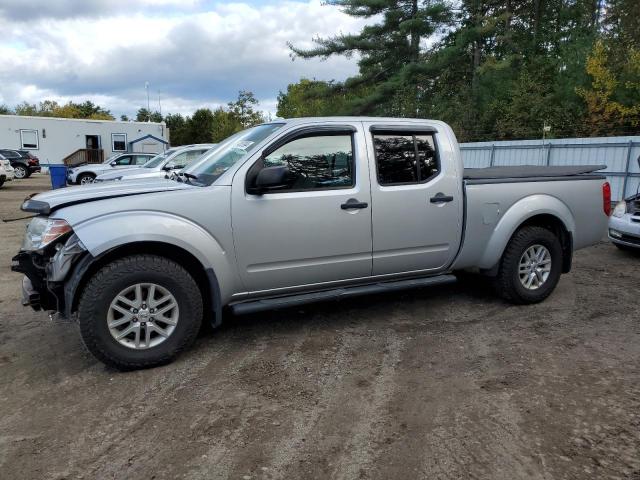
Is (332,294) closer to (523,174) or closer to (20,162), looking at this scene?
(523,174)

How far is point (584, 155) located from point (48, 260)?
13537 mm

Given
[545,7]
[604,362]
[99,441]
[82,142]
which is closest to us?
[99,441]

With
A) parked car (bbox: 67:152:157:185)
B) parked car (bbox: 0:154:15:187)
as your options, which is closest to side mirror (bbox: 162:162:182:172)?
parked car (bbox: 67:152:157:185)

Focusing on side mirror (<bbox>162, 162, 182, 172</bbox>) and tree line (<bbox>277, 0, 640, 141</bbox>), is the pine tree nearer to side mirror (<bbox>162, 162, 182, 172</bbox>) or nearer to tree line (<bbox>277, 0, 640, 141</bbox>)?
tree line (<bbox>277, 0, 640, 141</bbox>)

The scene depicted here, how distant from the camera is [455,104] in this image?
2761 centimetres

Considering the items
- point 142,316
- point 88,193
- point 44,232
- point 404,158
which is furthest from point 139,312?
point 404,158

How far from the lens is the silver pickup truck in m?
3.60

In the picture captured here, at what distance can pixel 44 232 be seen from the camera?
3.60m

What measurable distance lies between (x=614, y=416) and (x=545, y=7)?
97.0ft

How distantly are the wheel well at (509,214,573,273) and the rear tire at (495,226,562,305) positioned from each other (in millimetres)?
78

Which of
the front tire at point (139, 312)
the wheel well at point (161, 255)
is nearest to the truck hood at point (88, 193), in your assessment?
the wheel well at point (161, 255)

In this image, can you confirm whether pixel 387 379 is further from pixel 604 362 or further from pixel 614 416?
pixel 604 362

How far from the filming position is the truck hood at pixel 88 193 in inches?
146

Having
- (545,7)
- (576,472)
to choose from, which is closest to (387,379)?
(576,472)
